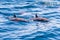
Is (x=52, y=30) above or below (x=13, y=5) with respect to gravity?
below

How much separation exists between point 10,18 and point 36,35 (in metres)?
3.07

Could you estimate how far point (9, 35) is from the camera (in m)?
8.98

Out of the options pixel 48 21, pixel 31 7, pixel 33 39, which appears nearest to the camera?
pixel 33 39

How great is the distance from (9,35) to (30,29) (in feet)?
4.26

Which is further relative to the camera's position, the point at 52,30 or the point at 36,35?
the point at 52,30

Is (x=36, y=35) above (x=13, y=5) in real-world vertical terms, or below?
below

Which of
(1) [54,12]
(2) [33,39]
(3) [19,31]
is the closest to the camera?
(2) [33,39]

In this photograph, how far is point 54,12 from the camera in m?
13.6

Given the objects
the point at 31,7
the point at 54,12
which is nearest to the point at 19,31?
the point at 54,12

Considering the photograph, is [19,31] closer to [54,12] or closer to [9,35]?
[9,35]

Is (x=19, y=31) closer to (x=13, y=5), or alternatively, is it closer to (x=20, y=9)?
(x=20, y=9)

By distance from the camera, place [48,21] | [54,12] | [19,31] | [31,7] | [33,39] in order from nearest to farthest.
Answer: [33,39] < [19,31] < [48,21] < [54,12] < [31,7]

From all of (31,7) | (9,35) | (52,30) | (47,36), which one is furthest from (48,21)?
(31,7)

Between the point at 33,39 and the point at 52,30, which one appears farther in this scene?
the point at 52,30
